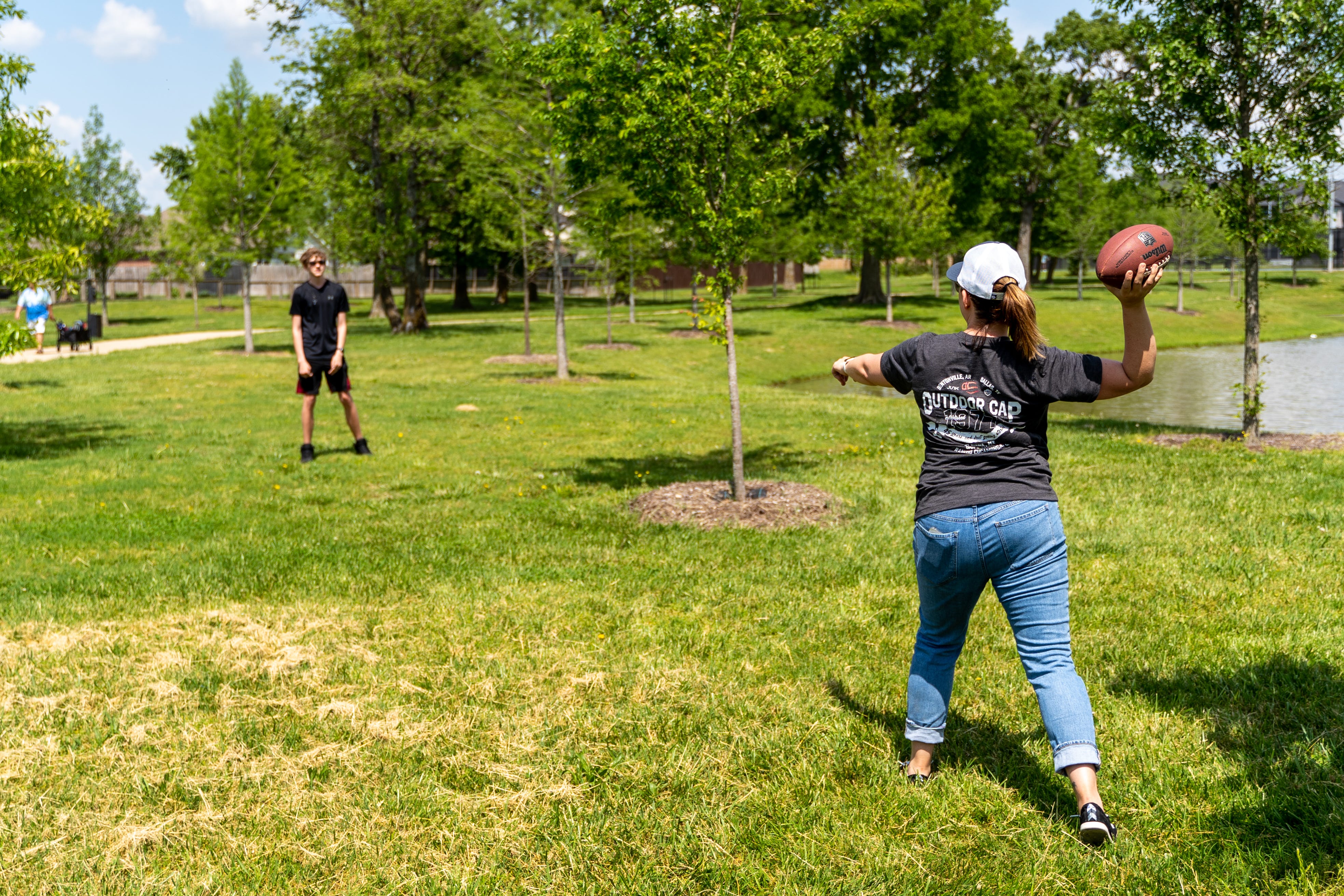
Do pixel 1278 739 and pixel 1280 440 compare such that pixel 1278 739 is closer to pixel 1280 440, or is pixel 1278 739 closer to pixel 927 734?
pixel 927 734

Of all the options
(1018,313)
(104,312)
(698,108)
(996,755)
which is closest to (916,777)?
(996,755)

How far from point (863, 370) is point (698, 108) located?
16.2 ft

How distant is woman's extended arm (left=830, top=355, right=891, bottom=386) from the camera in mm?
3965

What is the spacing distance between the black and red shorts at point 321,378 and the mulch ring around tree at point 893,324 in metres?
27.3

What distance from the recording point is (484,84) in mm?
25578

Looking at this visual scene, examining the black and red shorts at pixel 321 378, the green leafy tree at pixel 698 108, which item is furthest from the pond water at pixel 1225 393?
the black and red shorts at pixel 321 378

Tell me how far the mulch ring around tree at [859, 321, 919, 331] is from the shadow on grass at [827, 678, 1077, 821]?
106 feet

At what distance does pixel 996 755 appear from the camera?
4363 mm

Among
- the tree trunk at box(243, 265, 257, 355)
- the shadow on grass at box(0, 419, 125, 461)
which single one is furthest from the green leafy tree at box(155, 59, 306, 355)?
the shadow on grass at box(0, 419, 125, 461)

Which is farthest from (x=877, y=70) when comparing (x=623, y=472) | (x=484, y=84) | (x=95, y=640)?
(x=95, y=640)

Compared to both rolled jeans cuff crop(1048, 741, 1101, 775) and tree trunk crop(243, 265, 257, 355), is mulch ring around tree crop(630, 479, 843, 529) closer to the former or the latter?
rolled jeans cuff crop(1048, 741, 1101, 775)

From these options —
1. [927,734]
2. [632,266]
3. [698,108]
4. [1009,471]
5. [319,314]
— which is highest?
[632,266]

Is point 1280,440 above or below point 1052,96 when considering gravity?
below

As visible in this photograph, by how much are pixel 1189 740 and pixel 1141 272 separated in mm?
2143
